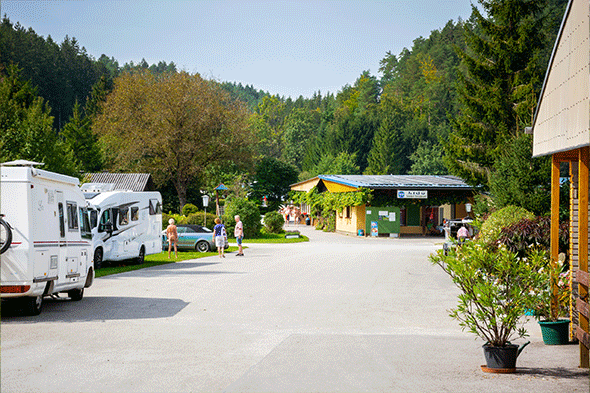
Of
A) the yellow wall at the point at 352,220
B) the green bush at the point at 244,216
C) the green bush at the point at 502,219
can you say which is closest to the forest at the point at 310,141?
the green bush at the point at 502,219

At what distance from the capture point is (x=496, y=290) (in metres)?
7.47

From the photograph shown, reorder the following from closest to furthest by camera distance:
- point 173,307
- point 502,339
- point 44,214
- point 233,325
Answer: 1. point 502,339
2. point 233,325
3. point 44,214
4. point 173,307

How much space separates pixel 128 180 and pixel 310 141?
71222 millimetres

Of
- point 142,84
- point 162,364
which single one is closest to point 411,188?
point 142,84

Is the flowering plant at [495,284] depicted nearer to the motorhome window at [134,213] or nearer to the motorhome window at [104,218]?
the motorhome window at [104,218]

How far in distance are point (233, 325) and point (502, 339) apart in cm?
482

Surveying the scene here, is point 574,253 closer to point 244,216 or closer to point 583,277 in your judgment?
point 583,277

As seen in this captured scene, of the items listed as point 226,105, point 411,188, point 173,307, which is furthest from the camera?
point 226,105

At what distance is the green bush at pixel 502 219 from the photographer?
19527mm

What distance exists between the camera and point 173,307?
12.8 m

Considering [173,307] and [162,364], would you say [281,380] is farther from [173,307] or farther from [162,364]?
[173,307]

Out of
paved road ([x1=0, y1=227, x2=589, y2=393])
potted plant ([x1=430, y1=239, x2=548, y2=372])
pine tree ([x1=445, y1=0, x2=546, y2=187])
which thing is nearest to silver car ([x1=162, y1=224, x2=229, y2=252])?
paved road ([x1=0, y1=227, x2=589, y2=393])

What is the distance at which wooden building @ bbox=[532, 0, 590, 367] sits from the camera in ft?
24.4

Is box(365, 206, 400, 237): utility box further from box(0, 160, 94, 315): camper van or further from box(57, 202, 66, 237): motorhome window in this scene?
box(57, 202, 66, 237): motorhome window
